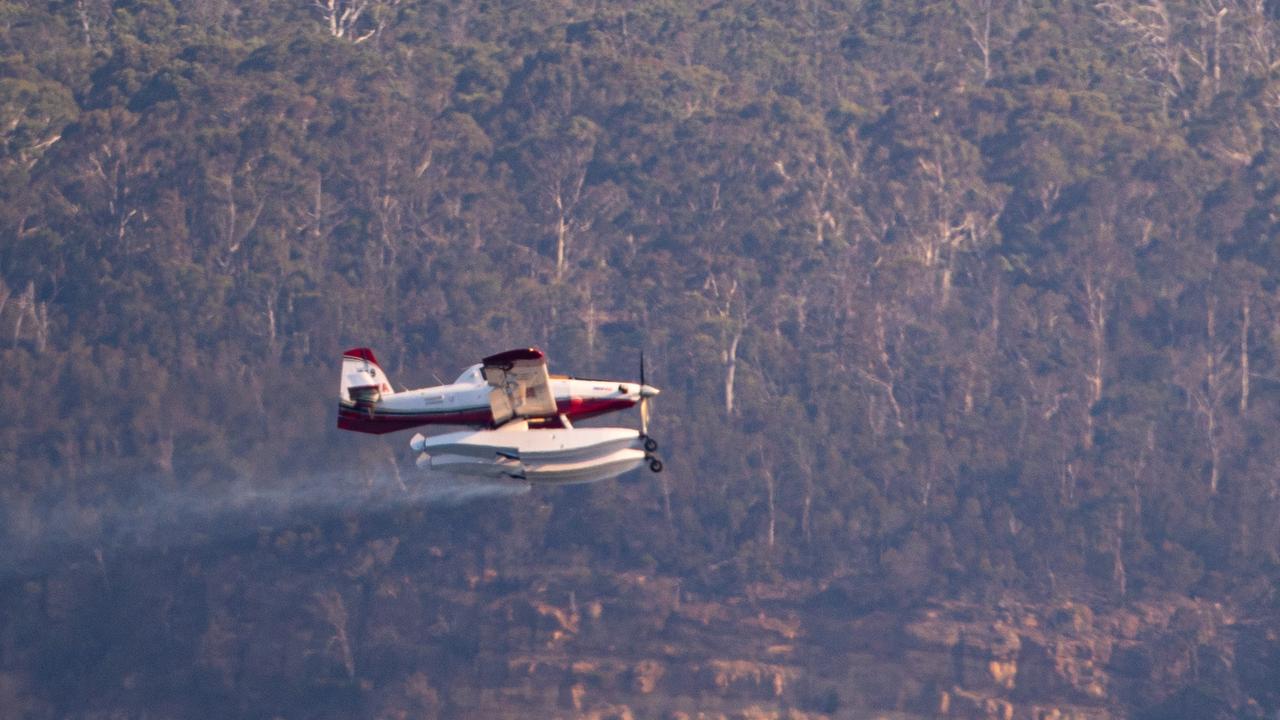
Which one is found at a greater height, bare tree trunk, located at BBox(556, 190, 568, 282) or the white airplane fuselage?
bare tree trunk, located at BBox(556, 190, 568, 282)

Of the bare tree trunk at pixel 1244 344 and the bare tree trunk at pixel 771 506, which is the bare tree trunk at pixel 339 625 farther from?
the bare tree trunk at pixel 1244 344

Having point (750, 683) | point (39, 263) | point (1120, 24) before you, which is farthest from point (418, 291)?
point (1120, 24)

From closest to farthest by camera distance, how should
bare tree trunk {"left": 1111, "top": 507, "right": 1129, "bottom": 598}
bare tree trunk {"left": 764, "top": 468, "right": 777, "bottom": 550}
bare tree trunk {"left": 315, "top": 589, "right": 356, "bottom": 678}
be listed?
bare tree trunk {"left": 315, "top": 589, "right": 356, "bottom": 678} → bare tree trunk {"left": 1111, "top": 507, "right": 1129, "bottom": 598} → bare tree trunk {"left": 764, "top": 468, "right": 777, "bottom": 550}

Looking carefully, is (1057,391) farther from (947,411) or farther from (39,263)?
(39,263)

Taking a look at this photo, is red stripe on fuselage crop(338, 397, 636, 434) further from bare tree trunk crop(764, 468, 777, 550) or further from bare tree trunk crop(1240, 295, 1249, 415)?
bare tree trunk crop(1240, 295, 1249, 415)

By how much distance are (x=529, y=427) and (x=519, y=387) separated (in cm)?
112

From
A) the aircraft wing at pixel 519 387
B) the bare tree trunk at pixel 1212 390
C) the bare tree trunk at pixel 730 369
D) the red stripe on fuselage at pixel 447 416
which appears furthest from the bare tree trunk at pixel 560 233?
Result: the aircraft wing at pixel 519 387

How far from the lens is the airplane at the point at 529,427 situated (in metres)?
44.2

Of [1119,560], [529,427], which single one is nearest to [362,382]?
[529,427]

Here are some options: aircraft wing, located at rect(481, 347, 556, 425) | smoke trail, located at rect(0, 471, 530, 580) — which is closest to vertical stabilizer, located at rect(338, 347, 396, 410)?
aircraft wing, located at rect(481, 347, 556, 425)

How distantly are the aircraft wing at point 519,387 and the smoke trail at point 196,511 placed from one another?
37.4 metres

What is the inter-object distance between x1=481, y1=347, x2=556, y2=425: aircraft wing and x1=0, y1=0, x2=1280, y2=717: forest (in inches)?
1684

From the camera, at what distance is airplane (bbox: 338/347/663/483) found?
145 ft

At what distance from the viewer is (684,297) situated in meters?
98.9
